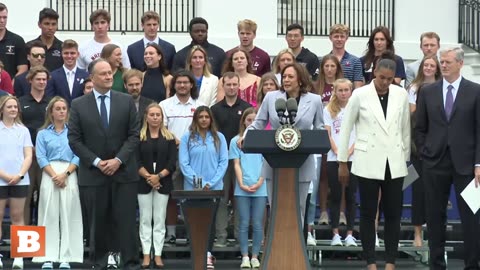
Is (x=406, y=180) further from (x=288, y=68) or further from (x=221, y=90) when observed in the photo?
(x=221, y=90)

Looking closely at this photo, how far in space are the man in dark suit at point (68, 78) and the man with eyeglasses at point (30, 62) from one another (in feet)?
0.98

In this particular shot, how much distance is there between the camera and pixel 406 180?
13172mm

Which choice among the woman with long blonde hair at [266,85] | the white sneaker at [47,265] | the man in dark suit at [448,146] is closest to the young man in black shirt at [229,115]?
the woman with long blonde hair at [266,85]

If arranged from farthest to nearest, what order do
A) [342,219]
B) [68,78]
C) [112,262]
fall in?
1. [68,78]
2. [342,219]
3. [112,262]

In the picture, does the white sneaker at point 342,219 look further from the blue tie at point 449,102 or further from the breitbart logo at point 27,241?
the breitbart logo at point 27,241

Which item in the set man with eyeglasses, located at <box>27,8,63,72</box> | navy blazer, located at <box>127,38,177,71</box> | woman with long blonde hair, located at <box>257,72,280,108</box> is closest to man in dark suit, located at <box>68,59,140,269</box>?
woman with long blonde hair, located at <box>257,72,280,108</box>

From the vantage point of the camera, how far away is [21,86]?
16.1 meters

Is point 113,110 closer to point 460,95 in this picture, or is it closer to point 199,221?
point 199,221

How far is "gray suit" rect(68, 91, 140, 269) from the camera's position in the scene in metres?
12.9

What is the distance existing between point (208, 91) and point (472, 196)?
4.79 m

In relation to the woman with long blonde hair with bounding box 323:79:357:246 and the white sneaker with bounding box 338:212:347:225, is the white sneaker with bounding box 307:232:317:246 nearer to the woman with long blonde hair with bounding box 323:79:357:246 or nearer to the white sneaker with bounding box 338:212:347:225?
the woman with long blonde hair with bounding box 323:79:357:246

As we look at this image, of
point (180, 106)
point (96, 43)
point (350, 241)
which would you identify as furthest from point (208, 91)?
point (350, 241)

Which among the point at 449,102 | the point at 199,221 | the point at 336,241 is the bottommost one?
the point at 336,241

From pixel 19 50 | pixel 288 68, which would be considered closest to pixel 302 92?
pixel 288 68
